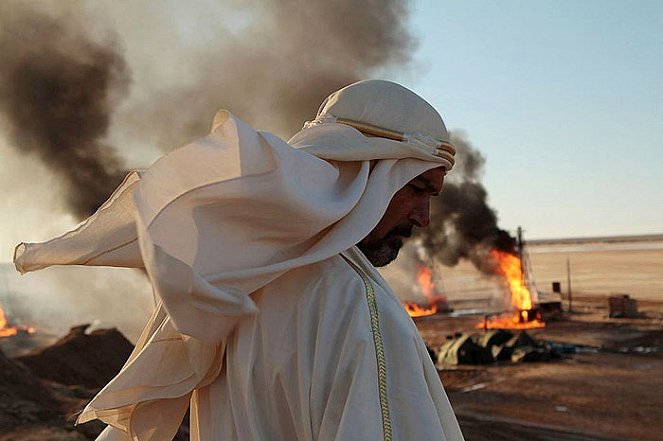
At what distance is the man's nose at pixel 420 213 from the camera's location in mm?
1914

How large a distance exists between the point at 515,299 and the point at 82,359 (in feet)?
51.8

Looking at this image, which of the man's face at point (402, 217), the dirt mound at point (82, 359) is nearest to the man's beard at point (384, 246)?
the man's face at point (402, 217)

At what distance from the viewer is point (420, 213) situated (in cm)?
192

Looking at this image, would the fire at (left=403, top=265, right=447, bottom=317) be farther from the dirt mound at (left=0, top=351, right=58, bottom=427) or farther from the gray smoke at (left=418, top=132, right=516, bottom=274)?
the dirt mound at (left=0, top=351, right=58, bottom=427)

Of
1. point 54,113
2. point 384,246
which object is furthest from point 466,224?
point 384,246

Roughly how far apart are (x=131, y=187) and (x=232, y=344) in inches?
13.9

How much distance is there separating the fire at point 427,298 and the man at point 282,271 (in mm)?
22333

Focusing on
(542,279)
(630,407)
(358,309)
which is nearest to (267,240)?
(358,309)

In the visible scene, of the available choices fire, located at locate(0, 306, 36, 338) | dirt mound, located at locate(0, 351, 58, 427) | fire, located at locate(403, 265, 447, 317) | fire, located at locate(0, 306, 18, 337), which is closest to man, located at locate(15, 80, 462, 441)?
dirt mound, located at locate(0, 351, 58, 427)

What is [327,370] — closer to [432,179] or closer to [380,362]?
[380,362]

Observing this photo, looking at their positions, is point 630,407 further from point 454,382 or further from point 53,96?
point 53,96

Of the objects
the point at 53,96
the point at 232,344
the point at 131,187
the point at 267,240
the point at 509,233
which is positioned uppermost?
the point at 53,96

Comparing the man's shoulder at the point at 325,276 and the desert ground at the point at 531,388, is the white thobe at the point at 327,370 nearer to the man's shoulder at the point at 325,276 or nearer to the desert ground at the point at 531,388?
the man's shoulder at the point at 325,276

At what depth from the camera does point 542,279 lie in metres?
44.6
